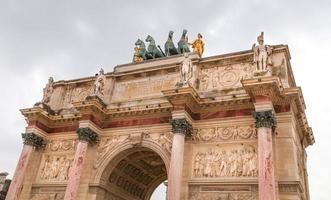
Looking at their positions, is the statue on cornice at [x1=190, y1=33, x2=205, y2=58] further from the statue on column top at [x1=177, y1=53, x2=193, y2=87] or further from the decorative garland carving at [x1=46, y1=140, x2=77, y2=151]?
the decorative garland carving at [x1=46, y1=140, x2=77, y2=151]

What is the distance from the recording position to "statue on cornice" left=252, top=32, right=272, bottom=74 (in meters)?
14.7

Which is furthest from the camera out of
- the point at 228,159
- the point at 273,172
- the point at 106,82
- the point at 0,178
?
the point at 0,178

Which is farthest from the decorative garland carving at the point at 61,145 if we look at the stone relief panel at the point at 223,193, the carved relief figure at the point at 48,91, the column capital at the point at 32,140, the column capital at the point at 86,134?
the stone relief panel at the point at 223,193

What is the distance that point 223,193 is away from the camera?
13781 mm

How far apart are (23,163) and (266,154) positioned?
1176 cm

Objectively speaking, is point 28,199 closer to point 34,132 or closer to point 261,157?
point 34,132

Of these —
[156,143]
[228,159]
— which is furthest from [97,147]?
[228,159]

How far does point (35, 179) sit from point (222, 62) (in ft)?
36.4

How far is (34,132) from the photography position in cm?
1823

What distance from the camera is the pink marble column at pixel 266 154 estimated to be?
12242mm

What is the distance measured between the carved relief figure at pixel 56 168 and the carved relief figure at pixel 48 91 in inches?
133

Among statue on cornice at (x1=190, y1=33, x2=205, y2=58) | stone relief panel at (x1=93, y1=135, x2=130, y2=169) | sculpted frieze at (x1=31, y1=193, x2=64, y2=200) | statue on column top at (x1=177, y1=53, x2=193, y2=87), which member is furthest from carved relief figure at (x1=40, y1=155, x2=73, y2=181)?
statue on cornice at (x1=190, y1=33, x2=205, y2=58)

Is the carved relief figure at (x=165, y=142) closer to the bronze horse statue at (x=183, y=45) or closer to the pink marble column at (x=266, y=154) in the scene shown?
the pink marble column at (x=266, y=154)

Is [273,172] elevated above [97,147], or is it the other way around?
[97,147]
